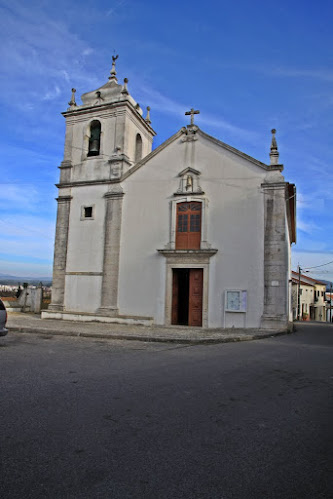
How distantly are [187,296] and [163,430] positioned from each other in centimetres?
1364

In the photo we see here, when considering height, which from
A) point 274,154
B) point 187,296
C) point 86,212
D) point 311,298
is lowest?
point 187,296

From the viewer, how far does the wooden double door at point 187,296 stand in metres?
16.2

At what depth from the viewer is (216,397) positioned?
5262mm

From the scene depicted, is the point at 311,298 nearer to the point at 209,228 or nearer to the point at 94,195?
the point at 209,228

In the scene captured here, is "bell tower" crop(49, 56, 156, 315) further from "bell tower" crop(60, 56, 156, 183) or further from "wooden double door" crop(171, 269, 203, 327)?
"wooden double door" crop(171, 269, 203, 327)

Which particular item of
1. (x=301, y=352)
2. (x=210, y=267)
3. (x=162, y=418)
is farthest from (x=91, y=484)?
(x=210, y=267)

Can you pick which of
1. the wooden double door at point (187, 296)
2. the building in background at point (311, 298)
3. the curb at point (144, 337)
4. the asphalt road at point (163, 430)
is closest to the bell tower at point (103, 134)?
the wooden double door at point (187, 296)

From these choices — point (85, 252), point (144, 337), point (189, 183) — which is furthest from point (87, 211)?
point (144, 337)

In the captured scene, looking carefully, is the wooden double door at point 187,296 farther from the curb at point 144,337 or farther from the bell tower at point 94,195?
the curb at point 144,337

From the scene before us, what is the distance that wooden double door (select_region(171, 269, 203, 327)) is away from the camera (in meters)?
16.2

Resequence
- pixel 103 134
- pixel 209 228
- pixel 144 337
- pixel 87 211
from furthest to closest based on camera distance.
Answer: pixel 103 134 < pixel 87 211 < pixel 209 228 < pixel 144 337

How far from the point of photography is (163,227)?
672 inches

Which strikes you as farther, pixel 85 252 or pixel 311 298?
pixel 311 298

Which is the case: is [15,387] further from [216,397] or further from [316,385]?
[316,385]
